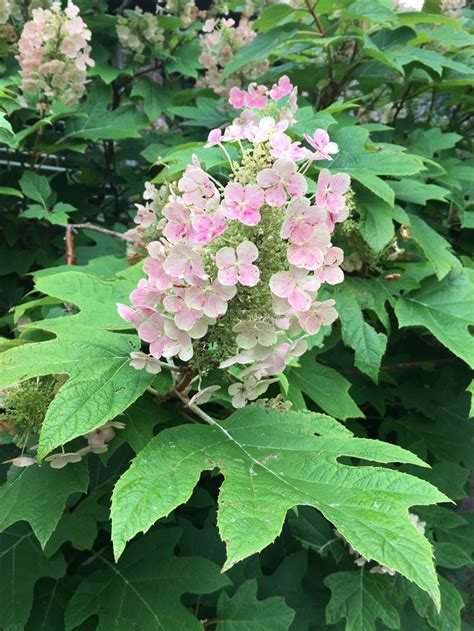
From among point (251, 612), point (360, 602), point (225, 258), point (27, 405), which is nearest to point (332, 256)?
point (225, 258)

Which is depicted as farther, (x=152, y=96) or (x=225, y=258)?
(x=152, y=96)

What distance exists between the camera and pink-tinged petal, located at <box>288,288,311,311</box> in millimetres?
1072

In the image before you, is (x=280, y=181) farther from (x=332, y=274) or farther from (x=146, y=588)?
(x=146, y=588)

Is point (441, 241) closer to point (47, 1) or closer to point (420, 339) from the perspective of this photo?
point (420, 339)

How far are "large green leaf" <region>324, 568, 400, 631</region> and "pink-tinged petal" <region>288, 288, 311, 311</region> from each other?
131 centimetres

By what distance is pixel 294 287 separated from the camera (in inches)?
42.2

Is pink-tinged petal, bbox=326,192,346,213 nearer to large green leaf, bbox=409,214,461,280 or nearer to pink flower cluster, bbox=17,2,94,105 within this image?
large green leaf, bbox=409,214,461,280

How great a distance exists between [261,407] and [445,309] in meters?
0.94

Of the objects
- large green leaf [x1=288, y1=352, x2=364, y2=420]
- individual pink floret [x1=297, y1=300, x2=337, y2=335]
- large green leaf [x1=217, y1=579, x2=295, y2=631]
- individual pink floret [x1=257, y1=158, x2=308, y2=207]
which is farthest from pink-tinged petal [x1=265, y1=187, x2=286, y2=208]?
large green leaf [x1=217, y1=579, x2=295, y2=631]

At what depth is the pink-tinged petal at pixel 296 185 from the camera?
1040 millimetres

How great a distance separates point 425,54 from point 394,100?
0.50 metres

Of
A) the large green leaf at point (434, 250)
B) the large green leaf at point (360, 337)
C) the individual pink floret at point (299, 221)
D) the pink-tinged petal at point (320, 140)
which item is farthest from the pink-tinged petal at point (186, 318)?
the large green leaf at point (434, 250)

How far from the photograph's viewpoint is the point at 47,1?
3.00 m

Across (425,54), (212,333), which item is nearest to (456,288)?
(425,54)
